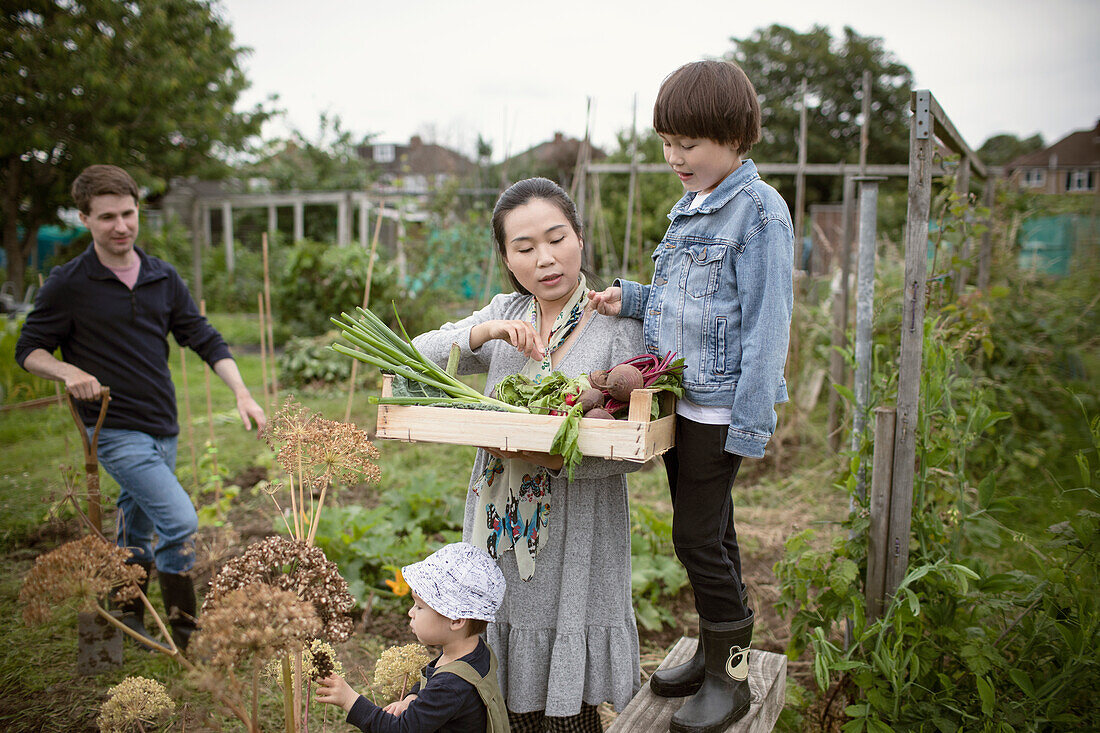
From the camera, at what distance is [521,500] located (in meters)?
2.09

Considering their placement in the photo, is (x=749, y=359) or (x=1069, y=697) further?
(x=1069, y=697)

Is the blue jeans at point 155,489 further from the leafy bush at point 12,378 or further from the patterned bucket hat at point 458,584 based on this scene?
the leafy bush at point 12,378

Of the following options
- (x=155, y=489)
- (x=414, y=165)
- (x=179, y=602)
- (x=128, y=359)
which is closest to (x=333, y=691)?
(x=155, y=489)

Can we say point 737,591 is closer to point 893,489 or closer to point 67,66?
point 893,489

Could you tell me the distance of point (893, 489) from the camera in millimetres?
2500

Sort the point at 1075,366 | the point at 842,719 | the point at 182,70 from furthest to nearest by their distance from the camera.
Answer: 1. the point at 182,70
2. the point at 1075,366
3. the point at 842,719

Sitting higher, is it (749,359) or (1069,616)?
(749,359)

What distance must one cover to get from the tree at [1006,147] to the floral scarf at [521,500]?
39854mm

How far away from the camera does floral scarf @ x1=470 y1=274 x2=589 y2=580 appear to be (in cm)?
208

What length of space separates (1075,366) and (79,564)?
6998mm

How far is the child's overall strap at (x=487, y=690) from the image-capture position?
6.01 feet

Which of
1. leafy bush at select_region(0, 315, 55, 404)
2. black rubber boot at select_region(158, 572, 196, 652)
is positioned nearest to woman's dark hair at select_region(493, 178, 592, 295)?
black rubber boot at select_region(158, 572, 196, 652)

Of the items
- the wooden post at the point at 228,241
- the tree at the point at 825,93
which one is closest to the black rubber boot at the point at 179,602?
the wooden post at the point at 228,241

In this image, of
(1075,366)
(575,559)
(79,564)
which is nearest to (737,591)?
(575,559)
